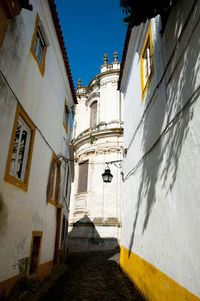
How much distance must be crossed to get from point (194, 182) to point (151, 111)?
8.80 feet

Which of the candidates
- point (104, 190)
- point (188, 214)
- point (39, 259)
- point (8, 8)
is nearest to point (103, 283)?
point (39, 259)

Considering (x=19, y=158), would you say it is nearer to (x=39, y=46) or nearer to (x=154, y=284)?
(x=39, y=46)

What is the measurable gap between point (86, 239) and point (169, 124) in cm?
1218

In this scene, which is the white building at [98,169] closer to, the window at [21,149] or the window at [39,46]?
the window at [39,46]

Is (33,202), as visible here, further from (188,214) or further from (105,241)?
(105,241)

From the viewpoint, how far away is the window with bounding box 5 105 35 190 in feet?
15.5

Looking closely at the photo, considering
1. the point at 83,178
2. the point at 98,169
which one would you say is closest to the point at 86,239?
the point at 83,178

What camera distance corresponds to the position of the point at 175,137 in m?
3.57

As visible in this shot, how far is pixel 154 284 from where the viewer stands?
410 centimetres

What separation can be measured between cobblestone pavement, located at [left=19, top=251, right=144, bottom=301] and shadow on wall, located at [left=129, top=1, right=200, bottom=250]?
5.70ft

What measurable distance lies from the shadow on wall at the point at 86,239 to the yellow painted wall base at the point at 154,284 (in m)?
7.92

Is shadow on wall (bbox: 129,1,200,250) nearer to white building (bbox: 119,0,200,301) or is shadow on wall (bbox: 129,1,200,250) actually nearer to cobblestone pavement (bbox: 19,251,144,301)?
white building (bbox: 119,0,200,301)

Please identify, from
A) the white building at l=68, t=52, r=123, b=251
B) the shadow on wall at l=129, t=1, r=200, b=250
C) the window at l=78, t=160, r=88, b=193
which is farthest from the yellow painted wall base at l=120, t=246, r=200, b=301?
the window at l=78, t=160, r=88, b=193

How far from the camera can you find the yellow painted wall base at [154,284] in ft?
9.96
